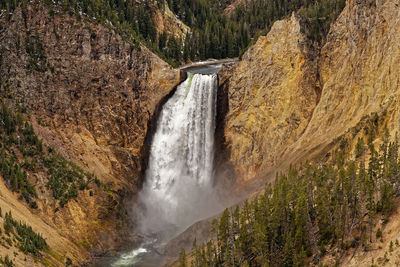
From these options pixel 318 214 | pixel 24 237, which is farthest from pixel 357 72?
pixel 24 237

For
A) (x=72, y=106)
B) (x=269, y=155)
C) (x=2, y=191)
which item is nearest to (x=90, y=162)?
(x=72, y=106)

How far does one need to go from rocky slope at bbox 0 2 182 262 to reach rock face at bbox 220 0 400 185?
10444 mm

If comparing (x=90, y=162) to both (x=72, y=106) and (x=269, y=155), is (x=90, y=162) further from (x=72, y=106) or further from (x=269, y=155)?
(x=269, y=155)

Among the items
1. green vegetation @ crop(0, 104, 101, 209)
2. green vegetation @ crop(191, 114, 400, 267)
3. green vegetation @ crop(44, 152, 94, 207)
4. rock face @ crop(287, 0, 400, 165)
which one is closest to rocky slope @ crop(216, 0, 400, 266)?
rock face @ crop(287, 0, 400, 165)

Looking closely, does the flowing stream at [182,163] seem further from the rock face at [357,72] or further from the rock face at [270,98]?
the rock face at [357,72]

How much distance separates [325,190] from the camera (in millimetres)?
32031

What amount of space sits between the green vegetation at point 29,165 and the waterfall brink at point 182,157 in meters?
8.24

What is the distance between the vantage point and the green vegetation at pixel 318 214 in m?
29.7

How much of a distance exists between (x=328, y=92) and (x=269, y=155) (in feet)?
28.1

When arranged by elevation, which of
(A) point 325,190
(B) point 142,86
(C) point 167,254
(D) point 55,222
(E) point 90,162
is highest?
(B) point 142,86

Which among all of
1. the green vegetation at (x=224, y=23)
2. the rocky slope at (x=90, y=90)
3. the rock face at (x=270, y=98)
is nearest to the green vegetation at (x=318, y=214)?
the rock face at (x=270, y=98)

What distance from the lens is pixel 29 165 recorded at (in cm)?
4703

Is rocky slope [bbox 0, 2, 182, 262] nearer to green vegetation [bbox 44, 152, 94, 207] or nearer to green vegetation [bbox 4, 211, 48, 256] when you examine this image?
green vegetation [bbox 44, 152, 94, 207]

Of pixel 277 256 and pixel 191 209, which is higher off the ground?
pixel 277 256
